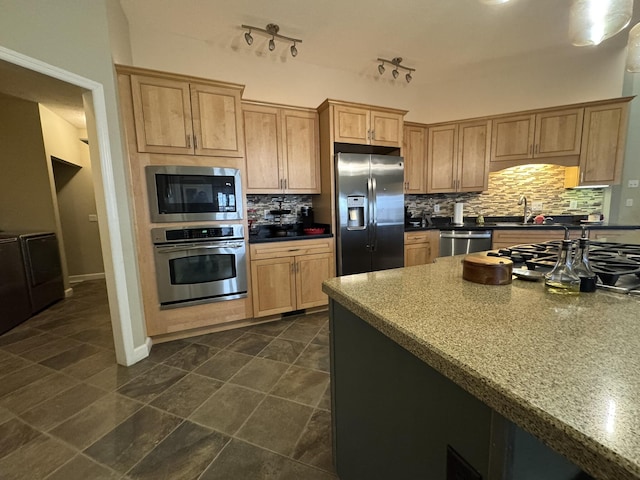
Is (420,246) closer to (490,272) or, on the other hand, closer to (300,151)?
(300,151)

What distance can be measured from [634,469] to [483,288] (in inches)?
27.2

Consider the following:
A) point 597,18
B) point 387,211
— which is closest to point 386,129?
point 387,211

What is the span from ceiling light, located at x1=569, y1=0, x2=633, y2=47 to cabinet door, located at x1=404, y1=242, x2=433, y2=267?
2.37 meters

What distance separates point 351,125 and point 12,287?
13.0 ft

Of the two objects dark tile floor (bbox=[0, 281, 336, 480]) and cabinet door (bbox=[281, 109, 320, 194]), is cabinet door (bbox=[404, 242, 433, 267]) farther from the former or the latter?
dark tile floor (bbox=[0, 281, 336, 480])

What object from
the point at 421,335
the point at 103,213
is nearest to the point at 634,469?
the point at 421,335

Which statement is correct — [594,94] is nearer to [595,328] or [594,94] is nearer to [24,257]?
[595,328]

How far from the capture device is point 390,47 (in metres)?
3.12

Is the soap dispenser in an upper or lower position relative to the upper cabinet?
lower

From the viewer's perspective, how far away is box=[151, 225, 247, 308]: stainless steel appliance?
92.3 inches

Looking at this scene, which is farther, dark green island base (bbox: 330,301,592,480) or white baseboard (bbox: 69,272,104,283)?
white baseboard (bbox: 69,272,104,283)

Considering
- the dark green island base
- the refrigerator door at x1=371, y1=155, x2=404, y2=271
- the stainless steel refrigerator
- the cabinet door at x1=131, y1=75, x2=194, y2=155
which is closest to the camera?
the dark green island base

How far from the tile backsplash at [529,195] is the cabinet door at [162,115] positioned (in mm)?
3575

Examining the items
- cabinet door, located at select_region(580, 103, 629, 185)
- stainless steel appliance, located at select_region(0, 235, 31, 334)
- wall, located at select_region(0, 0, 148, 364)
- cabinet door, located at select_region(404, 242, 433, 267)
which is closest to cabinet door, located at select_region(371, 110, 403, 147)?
cabinet door, located at select_region(404, 242, 433, 267)
